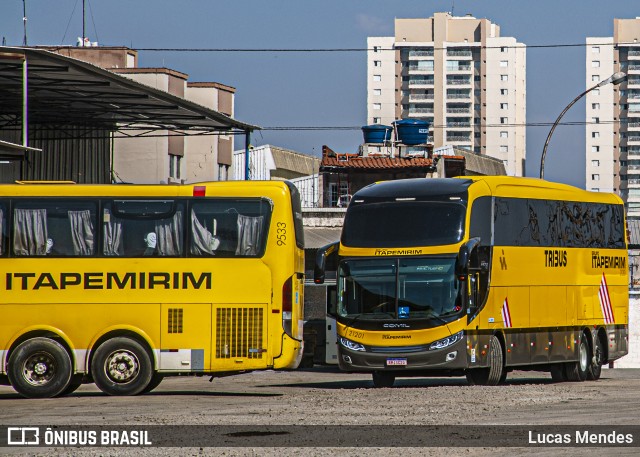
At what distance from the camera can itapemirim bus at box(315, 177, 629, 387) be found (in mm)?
26312

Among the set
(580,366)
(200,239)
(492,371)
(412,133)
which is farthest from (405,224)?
(412,133)

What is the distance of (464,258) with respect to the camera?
2591cm

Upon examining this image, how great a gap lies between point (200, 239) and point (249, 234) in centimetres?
87

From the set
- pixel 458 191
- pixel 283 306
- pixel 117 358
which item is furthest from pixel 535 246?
pixel 117 358

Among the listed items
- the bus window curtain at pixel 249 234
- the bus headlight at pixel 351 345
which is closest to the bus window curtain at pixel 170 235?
the bus window curtain at pixel 249 234

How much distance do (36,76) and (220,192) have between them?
1500 cm

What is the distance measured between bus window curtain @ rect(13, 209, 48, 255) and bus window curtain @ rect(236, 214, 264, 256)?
3345 millimetres

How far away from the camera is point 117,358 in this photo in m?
23.7

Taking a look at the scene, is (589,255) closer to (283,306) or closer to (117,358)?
(283,306)

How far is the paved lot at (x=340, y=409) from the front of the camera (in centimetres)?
1435

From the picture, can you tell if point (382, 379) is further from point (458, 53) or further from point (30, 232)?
point (458, 53)

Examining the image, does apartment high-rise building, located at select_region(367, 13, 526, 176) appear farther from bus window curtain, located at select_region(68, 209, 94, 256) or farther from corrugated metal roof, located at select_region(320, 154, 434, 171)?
bus window curtain, located at select_region(68, 209, 94, 256)

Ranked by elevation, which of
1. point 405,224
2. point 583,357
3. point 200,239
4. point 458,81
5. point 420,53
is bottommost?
point 583,357

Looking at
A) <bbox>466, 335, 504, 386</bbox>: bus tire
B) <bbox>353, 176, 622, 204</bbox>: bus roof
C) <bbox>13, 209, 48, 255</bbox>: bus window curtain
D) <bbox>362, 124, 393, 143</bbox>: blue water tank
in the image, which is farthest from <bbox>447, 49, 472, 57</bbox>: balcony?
<bbox>13, 209, 48, 255</bbox>: bus window curtain
